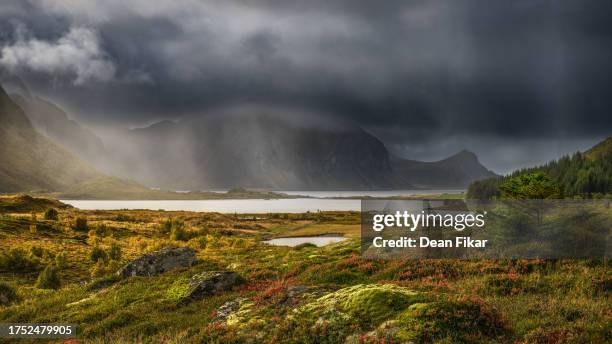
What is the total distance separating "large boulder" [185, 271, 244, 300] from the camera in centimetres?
2046

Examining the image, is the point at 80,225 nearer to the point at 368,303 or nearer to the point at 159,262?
the point at 159,262

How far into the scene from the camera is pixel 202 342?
41.2 ft

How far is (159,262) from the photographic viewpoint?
104ft

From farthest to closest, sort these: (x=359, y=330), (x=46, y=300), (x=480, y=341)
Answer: (x=46, y=300) → (x=359, y=330) → (x=480, y=341)

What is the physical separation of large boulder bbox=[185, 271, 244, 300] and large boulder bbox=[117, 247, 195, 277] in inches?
418

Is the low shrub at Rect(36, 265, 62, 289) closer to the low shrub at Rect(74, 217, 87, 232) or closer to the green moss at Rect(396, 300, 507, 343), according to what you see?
the green moss at Rect(396, 300, 507, 343)

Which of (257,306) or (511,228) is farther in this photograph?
(511,228)

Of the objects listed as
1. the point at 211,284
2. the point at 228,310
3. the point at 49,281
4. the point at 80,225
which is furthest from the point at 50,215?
the point at 228,310

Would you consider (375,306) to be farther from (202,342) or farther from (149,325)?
(149,325)

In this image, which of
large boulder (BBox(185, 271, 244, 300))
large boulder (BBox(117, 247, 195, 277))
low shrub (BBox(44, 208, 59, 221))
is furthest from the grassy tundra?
low shrub (BBox(44, 208, 59, 221))

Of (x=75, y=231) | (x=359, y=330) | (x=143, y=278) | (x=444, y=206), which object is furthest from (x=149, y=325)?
(x=75, y=231)

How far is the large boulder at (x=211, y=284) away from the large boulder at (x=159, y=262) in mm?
10616

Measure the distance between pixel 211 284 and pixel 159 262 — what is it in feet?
41.0

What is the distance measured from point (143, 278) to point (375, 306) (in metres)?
22.0
